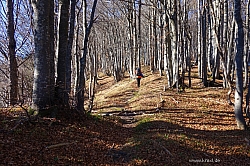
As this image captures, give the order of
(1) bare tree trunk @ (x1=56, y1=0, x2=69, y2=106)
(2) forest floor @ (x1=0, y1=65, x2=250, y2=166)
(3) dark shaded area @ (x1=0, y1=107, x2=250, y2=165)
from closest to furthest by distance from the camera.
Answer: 1. (3) dark shaded area @ (x1=0, y1=107, x2=250, y2=165)
2. (2) forest floor @ (x1=0, y1=65, x2=250, y2=166)
3. (1) bare tree trunk @ (x1=56, y1=0, x2=69, y2=106)

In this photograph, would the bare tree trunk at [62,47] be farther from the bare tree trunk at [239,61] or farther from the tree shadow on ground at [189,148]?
the bare tree trunk at [239,61]

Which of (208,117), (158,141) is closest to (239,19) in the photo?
(208,117)

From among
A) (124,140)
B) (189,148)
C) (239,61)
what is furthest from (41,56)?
(239,61)

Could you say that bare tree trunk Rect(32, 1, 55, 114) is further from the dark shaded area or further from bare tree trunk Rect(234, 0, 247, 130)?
bare tree trunk Rect(234, 0, 247, 130)

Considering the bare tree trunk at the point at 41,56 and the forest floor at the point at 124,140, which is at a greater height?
the bare tree trunk at the point at 41,56

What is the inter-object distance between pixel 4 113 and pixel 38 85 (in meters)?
1.48

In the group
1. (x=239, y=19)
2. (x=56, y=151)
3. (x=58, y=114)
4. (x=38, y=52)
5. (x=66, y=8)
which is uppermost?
(x=66, y=8)

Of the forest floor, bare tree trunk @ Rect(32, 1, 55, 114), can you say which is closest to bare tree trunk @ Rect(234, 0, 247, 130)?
the forest floor

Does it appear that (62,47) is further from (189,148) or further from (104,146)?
(189,148)

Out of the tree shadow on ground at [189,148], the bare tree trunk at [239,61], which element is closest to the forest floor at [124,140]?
the tree shadow on ground at [189,148]

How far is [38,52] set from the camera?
290 inches

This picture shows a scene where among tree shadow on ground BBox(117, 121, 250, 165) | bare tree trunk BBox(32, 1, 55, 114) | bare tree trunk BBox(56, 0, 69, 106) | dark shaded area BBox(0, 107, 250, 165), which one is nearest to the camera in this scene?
dark shaded area BBox(0, 107, 250, 165)

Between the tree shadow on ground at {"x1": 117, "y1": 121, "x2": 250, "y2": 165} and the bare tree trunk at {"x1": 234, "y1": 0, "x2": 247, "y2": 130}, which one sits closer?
the tree shadow on ground at {"x1": 117, "y1": 121, "x2": 250, "y2": 165}

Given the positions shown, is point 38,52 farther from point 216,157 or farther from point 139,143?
point 216,157
